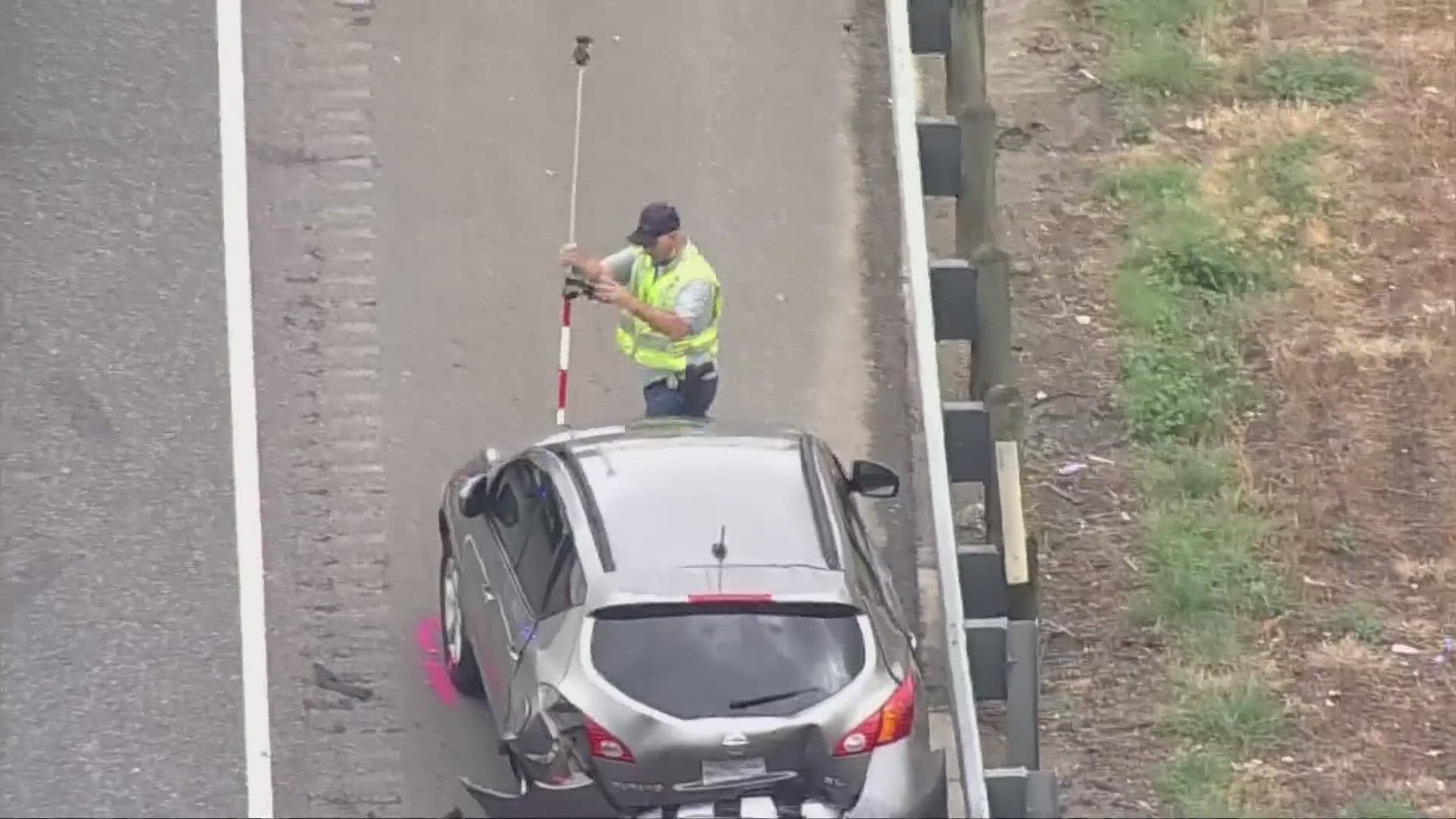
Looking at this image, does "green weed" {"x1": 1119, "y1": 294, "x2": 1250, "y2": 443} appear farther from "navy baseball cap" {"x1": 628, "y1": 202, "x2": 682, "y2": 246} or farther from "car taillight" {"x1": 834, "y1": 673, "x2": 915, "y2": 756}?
"car taillight" {"x1": 834, "y1": 673, "x2": 915, "y2": 756}

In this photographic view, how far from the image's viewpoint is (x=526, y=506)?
416 inches

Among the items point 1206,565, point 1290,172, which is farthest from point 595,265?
point 1290,172

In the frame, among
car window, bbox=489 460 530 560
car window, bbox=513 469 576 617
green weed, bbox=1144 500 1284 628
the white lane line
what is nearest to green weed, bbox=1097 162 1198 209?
green weed, bbox=1144 500 1284 628

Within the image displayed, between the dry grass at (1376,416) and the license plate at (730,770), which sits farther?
the dry grass at (1376,416)

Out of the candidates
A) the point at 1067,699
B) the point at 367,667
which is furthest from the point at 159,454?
the point at 1067,699

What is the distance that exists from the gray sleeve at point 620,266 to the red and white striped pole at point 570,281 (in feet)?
1.07

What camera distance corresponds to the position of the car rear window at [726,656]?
9.23 meters

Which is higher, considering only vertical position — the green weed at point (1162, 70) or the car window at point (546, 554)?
the green weed at point (1162, 70)

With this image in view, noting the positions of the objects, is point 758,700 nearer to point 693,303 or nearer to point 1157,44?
point 693,303

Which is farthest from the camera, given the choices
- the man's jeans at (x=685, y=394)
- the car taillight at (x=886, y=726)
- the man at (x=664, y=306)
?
the man's jeans at (x=685, y=394)

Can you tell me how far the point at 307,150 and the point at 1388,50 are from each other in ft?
28.0

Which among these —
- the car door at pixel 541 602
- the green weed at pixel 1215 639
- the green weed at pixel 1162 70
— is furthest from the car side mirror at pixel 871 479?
the green weed at pixel 1162 70

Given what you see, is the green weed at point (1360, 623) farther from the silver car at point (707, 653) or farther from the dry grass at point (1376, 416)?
the silver car at point (707, 653)

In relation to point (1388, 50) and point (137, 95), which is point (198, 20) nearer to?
point (137, 95)
